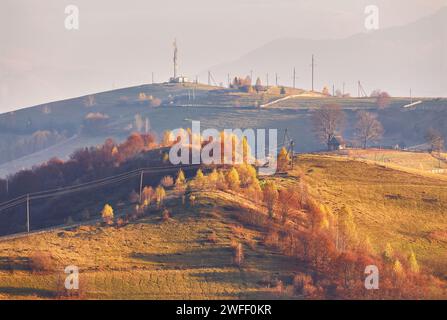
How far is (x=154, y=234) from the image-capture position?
82.4 metres

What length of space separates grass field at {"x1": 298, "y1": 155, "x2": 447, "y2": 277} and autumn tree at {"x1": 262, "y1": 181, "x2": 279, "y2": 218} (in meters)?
7.49

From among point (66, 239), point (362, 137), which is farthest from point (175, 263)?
point (362, 137)

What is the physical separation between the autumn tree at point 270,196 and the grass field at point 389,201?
24.6 feet

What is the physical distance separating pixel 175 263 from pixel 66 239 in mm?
10397

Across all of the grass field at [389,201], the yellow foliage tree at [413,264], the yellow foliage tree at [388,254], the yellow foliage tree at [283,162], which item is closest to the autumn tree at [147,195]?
the yellow foliage tree at [283,162]

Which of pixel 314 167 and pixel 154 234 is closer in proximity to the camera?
pixel 154 234

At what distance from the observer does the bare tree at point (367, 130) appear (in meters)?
175

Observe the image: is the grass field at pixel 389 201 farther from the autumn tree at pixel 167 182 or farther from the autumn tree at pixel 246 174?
the autumn tree at pixel 167 182

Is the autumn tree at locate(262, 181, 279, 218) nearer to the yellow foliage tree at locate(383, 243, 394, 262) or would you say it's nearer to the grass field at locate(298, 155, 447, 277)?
the grass field at locate(298, 155, 447, 277)

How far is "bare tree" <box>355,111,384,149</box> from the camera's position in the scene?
6900 inches

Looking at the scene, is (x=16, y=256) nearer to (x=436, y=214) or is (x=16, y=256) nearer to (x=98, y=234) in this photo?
(x=98, y=234)

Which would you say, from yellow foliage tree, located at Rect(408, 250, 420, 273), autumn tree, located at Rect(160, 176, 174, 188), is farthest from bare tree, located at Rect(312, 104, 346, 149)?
yellow foliage tree, located at Rect(408, 250, 420, 273)

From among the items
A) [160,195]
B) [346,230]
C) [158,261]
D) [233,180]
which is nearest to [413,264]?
[346,230]

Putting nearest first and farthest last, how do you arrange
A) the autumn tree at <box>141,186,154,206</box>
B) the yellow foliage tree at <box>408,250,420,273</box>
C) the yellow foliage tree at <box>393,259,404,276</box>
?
1. the yellow foliage tree at <box>393,259,404,276</box>
2. the yellow foliage tree at <box>408,250,420,273</box>
3. the autumn tree at <box>141,186,154,206</box>
